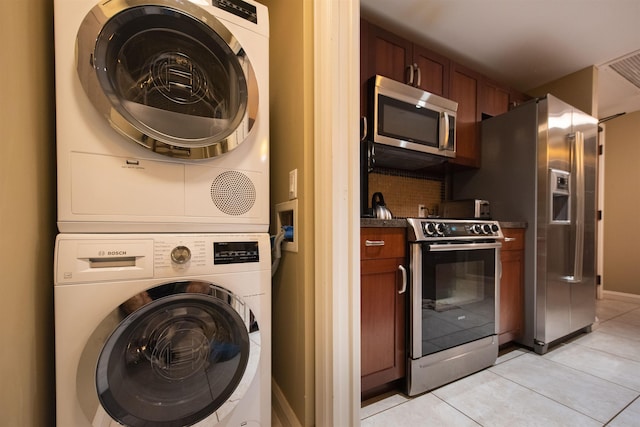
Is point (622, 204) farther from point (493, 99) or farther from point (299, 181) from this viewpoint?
point (299, 181)

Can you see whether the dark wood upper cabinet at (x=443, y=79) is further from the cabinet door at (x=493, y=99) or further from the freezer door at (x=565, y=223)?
the freezer door at (x=565, y=223)

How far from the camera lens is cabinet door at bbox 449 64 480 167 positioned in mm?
2100

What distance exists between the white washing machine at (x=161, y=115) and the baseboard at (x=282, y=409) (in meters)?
0.80

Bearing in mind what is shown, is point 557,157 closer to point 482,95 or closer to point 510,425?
point 482,95

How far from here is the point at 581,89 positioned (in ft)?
7.77

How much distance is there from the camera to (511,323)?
1.80m

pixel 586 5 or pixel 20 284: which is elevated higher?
pixel 586 5

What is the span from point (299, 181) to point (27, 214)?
829mm

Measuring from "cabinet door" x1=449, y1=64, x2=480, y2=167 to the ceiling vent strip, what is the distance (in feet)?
4.27

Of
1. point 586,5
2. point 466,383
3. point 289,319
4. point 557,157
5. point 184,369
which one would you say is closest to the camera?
point 184,369

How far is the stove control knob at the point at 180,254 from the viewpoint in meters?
0.85

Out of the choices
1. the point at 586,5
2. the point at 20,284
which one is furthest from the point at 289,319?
the point at 586,5

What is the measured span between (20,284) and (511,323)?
2497 mm

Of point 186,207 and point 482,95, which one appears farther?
point 482,95
